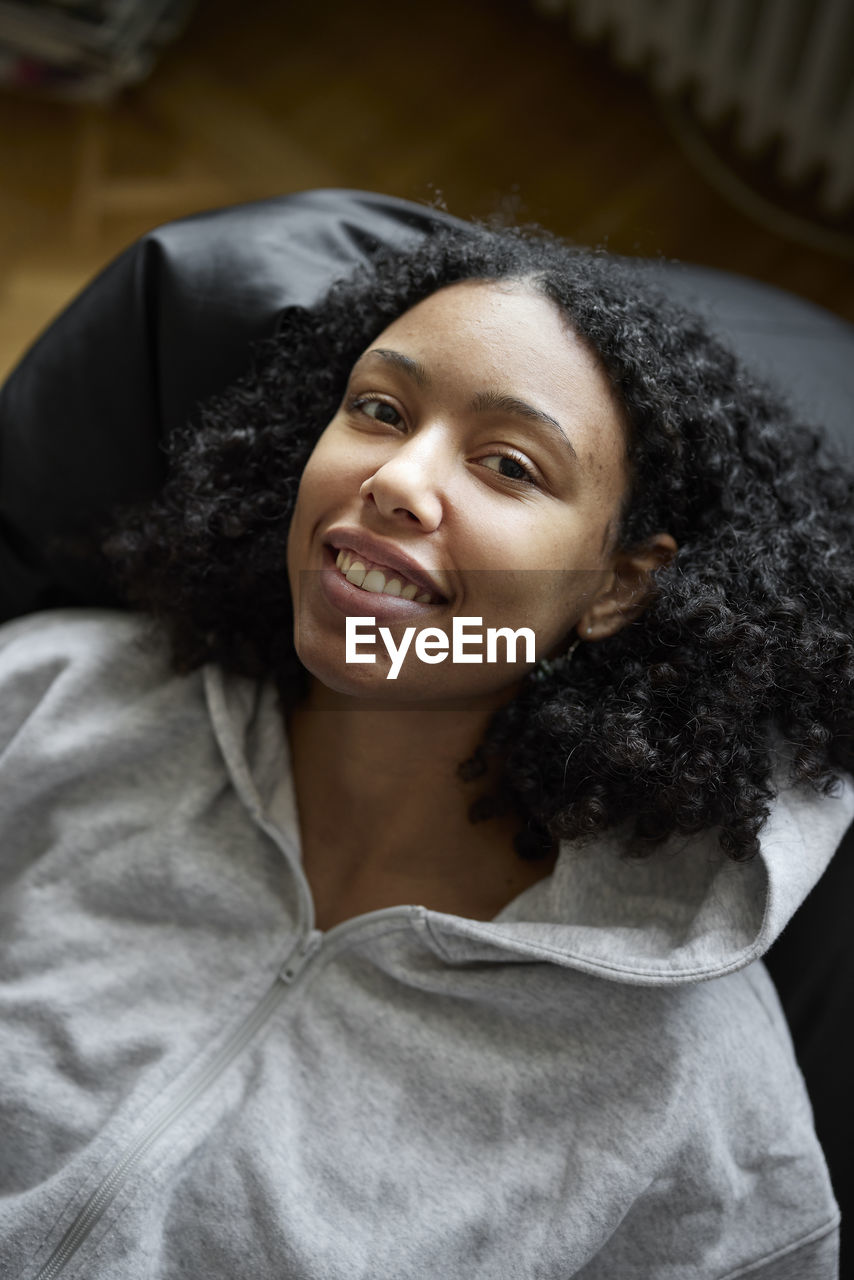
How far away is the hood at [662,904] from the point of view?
108 centimetres

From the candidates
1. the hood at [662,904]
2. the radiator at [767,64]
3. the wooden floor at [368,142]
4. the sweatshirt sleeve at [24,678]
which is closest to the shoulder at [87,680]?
the sweatshirt sleeve at [24,678]

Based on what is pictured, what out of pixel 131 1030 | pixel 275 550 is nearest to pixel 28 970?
pixel 131 1030

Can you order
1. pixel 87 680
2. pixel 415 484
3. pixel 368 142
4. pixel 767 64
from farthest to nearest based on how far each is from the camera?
pixel 368 142
pixel 767 64
pixel 87 680
pixel 415 484

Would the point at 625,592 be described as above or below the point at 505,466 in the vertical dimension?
below

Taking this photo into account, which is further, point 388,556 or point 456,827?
point 456,827

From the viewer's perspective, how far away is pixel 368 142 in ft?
8.52

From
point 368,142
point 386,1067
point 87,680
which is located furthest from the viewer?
point 368,142

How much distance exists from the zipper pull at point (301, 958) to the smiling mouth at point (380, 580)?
373mm

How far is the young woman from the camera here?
3.66 feet

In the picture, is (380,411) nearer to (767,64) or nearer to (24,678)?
(24,678)

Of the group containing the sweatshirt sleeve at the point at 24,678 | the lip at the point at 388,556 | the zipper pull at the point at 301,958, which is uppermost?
the lip at the point at 388,556

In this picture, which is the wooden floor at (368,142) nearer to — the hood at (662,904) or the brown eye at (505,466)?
the brown eye at (505,466)

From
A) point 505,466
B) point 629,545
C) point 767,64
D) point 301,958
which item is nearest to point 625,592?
point 629,545

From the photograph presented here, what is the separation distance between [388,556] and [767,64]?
1.71 m
